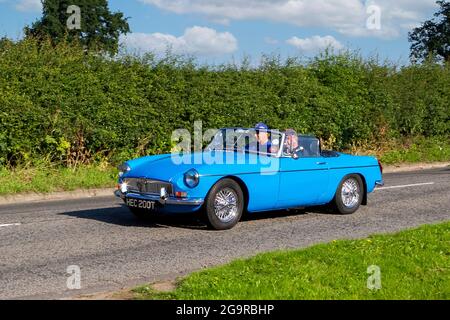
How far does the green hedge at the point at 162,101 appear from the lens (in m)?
16.2

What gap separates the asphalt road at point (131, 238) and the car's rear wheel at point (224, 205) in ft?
0.51

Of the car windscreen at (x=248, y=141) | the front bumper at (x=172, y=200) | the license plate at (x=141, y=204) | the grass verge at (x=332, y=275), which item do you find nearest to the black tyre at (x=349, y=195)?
the car windscreen at (x=248, y=141)

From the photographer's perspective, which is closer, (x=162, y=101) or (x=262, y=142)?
(x=262, y=142)

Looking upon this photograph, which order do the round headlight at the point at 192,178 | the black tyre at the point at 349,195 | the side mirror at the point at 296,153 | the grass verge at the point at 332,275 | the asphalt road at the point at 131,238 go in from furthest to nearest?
the black tyre at the point at 349,195
the side mirror at the point at 296,153
the round headlight at the point at 192,178
the asphalt road at the point at 131,238
the grass verge at the point at 332,275

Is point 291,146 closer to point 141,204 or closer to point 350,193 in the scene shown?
point 350,193

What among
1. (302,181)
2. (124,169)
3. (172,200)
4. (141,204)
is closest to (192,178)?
(172,200)

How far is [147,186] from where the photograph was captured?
10.4 m

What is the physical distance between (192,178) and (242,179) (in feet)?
2.71

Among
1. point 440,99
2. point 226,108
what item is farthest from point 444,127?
point 226,108

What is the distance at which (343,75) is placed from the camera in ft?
78.1

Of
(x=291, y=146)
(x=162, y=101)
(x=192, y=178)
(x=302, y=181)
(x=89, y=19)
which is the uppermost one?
(x=89, y=19)

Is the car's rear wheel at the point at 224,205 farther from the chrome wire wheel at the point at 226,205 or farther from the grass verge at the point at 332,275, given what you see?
the grass verge at the point at 332,275

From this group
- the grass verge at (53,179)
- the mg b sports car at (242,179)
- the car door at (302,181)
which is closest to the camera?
the mg b sports car at (242,179)
